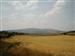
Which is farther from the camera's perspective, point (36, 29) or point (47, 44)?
point (36, 29)

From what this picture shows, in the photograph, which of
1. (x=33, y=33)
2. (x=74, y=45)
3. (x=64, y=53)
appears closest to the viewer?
(x=64, y=53)

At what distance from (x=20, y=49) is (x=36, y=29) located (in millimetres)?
471

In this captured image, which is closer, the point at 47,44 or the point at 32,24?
the point at 47,44

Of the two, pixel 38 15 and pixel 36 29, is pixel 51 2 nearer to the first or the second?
pixel 38 15

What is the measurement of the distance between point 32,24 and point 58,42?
37 centimetres

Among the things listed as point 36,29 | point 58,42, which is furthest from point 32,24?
point 58,42

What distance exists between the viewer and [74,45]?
1.05 m

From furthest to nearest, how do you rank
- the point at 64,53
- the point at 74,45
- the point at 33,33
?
the point at 33,33, the point at 74,45, the point at 64,53

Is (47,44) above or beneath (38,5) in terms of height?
beneath

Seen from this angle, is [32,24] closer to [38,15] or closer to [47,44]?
[38,15]

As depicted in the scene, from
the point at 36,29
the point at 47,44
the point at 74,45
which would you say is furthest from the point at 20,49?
the point at 36,29

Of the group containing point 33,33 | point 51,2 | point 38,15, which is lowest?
point 33,33

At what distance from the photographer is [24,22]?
1.38 m

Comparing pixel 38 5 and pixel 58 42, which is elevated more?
pixel 38 5
